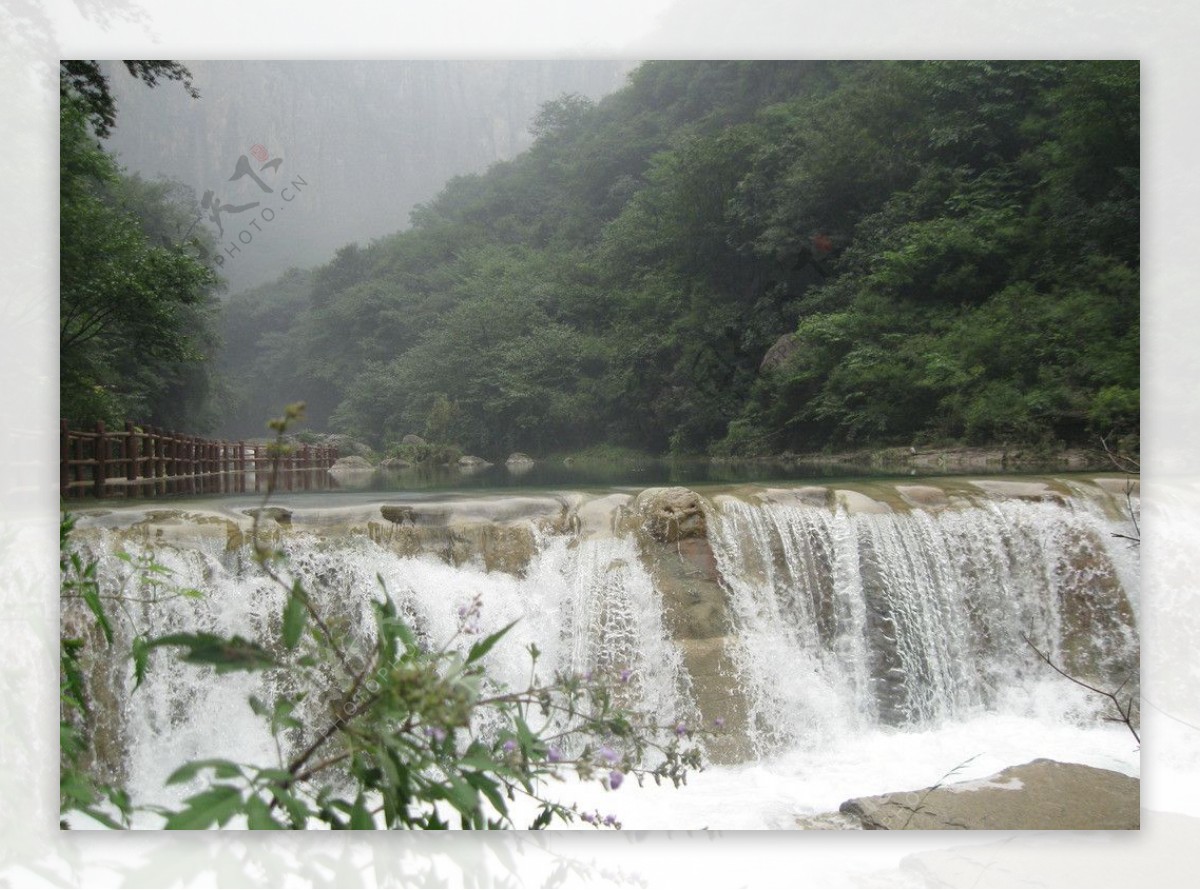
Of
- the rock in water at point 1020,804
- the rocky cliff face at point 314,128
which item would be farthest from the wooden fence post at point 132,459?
the rock in water at point 1020,804

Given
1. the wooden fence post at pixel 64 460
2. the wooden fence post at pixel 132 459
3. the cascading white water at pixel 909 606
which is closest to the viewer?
the wooden fence post at pixel 64 460

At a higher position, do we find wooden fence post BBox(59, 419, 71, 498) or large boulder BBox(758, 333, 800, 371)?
large boulder BBox(758, 333, 800, 371)

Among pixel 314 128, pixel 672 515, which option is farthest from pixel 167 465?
pixel 672 515

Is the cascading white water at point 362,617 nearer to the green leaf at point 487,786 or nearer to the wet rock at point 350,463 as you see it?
the wet rock at point 350,463

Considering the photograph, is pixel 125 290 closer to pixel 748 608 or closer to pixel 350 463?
pixel 350 463

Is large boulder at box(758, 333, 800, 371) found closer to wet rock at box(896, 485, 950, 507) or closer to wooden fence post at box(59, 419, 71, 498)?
wet rock at box(896, 485, 950, 507)

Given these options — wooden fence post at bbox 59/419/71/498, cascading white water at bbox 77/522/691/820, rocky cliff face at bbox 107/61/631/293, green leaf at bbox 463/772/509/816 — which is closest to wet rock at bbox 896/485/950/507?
cascading white water at bbox 77/522/691/820
